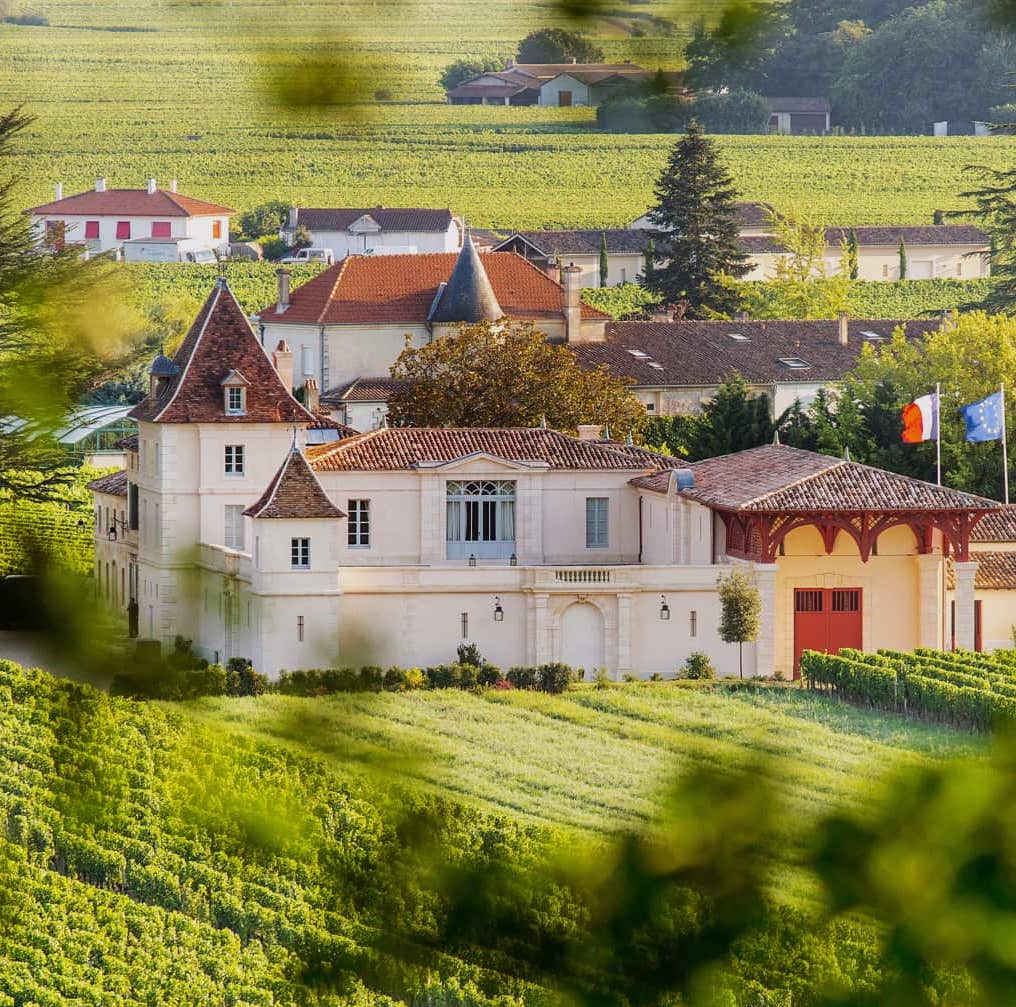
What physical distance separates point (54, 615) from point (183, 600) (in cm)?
17

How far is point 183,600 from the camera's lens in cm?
274

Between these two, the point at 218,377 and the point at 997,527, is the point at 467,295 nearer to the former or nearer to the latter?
the point at 218,377

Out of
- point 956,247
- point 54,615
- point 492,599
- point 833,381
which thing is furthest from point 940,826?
point 956,247

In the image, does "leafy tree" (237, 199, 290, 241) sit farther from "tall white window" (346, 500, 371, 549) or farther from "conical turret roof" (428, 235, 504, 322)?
"tall white window" (346, 500, 371, 549)

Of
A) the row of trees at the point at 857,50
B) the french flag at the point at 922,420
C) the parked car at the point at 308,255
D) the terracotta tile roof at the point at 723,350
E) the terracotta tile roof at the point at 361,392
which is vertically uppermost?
the parked car at the point at 308,255

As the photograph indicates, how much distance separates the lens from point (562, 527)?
3378cm

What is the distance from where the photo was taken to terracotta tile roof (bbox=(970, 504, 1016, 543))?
110ft

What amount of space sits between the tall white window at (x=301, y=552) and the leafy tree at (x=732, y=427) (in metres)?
13.7

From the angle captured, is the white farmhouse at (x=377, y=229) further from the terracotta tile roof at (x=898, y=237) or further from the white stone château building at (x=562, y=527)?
the white stone château building at (x=562, y=527)

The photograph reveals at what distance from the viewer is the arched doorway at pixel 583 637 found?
3119 centimetres

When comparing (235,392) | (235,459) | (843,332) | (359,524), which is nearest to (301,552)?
(235,459)

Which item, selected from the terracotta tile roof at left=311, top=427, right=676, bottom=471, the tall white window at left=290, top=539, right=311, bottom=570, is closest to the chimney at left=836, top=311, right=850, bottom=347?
the terracotta tile roof at left=311, top=427, right=676, bottom=471

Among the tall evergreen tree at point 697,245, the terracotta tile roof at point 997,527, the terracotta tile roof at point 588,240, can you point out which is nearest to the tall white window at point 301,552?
the terracotta tile roof at point 997,527

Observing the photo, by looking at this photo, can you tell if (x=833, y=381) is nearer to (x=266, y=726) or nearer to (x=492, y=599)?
(x=492, y=599)
